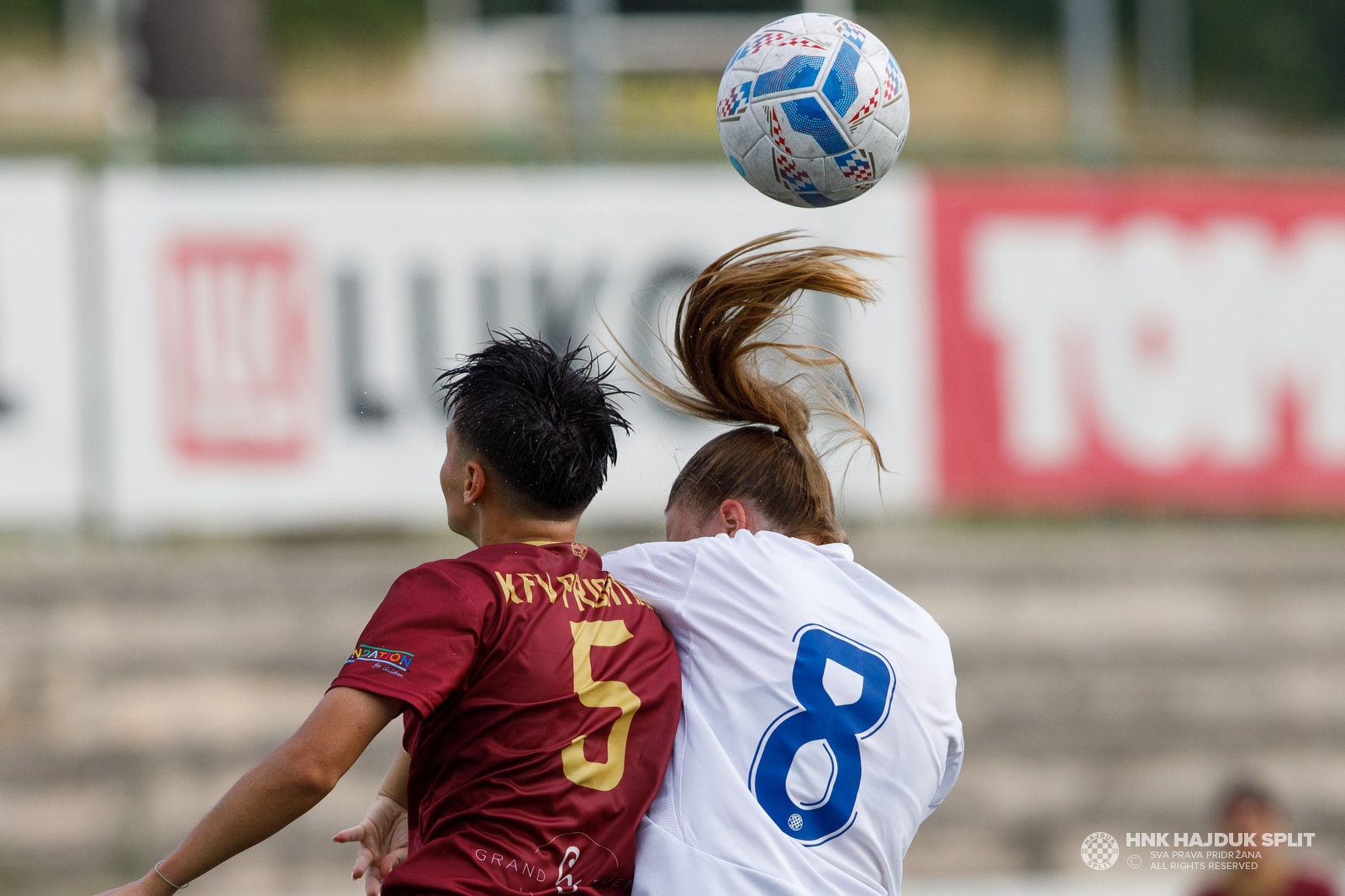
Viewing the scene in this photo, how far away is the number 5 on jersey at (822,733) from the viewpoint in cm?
312

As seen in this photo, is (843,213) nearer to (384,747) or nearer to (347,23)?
(384,747)

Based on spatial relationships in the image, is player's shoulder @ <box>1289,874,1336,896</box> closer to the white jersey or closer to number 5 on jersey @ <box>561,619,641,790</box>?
the white jersey

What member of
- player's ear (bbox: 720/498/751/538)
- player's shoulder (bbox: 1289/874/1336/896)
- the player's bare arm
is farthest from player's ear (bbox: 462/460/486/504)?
player's shoulder (bbox: 1289/874/1336/896)

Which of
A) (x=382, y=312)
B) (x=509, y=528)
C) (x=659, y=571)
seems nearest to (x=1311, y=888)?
(x=659, y=571)

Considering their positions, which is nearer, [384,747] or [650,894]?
[650,894]

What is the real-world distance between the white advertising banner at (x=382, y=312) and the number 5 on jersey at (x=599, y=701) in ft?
19.2

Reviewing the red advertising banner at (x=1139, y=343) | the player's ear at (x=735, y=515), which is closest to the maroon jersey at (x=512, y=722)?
the player's ear at (x=735, y=515)

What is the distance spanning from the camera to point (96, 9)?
13.6 meters

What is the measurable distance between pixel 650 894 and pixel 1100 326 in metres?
7.60

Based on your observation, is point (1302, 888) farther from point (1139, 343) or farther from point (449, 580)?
point (449, 580)

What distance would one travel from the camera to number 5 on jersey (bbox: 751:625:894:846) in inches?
123

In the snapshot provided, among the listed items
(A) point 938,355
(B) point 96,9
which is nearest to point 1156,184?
(A) point 938,355

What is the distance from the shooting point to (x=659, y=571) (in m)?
3.29

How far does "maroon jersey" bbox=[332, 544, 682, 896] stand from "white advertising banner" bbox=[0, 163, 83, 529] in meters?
6.50
